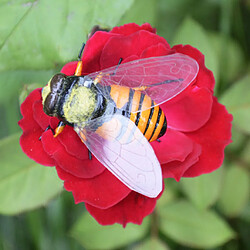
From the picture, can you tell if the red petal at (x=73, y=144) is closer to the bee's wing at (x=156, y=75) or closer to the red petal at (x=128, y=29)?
the bee's wing at (x=156, y=75)

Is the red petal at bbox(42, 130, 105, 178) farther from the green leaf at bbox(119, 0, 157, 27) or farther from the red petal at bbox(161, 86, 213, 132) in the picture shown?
the green leaf at bbox(119, 0, 157, 27)

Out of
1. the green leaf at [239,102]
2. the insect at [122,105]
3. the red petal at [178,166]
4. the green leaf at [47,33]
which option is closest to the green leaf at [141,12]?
the green leaf at [47,33]

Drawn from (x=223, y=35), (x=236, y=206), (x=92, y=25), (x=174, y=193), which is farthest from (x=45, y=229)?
(x=223, y=35)

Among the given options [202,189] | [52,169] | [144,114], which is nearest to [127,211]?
[144,114]

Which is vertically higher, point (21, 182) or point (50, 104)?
point (50, 104)

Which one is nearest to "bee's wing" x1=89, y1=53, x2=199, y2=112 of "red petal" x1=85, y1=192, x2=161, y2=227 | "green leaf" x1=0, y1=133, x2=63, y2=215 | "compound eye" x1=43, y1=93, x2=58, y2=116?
"compound eye" x1=43, y1=93, x2=58, y2=116

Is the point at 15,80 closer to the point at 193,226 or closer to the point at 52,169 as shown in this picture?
the point at 52,169
